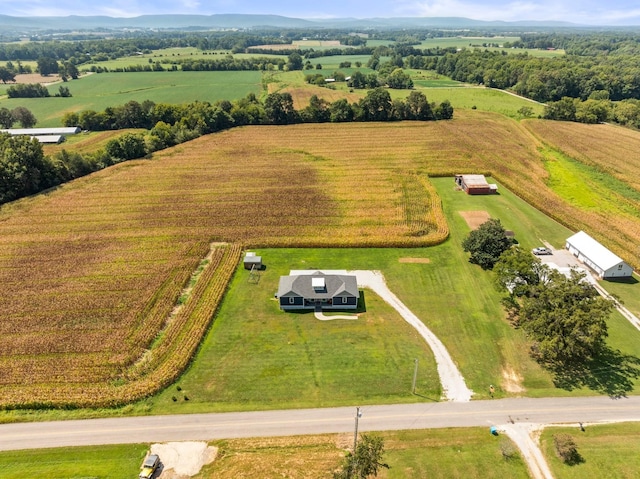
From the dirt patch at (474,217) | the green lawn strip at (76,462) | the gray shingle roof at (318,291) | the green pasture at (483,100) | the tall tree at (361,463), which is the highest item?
the green pasture at (483,100)

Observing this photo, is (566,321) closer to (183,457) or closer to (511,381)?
(511,381)

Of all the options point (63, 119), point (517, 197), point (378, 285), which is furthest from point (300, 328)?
point (63, 119)

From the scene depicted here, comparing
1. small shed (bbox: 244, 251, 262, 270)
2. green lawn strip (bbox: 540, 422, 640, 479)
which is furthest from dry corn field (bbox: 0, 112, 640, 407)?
green lawn strip (bbox: 540, 422, 640, 479)

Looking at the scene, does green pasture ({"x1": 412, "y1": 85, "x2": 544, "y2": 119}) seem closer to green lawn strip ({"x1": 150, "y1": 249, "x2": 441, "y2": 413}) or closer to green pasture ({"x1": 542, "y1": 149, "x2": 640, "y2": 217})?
green pasture ({"x1": 542, "y1": 149, "x2": 640, "y2": 217})

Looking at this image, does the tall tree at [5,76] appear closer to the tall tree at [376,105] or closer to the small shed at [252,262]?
the tall tree at [376,105]

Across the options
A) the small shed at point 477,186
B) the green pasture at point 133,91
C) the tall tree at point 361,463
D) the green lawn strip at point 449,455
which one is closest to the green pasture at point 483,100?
the small shed at point 477,186

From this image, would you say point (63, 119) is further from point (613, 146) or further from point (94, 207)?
point (613, 146)
